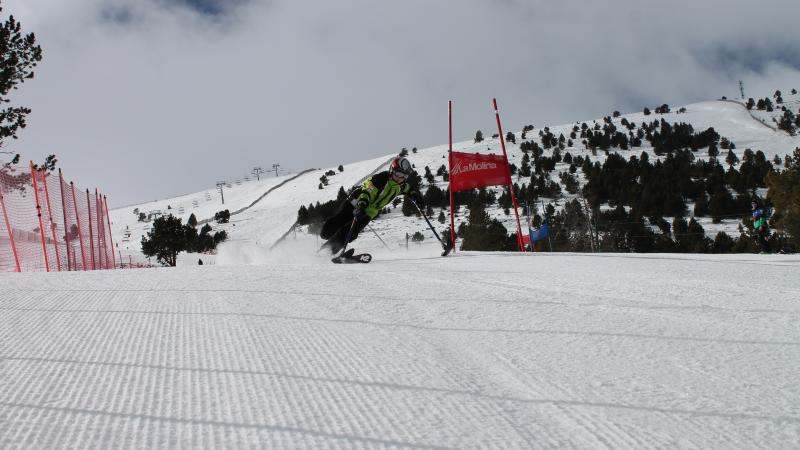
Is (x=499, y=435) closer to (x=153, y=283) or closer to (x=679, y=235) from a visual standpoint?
(x=153, y=283)

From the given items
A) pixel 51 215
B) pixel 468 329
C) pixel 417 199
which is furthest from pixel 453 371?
pixel 51 215

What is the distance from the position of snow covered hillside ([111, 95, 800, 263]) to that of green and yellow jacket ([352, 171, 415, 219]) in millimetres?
38541

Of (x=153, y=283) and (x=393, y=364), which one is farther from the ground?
(x=153, y=283)

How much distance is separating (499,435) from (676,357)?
1.30 m

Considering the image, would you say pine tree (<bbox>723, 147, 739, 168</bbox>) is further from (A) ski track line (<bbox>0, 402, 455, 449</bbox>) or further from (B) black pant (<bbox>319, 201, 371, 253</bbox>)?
(A) ski track line (<bbox>0, 402, 455, 449</bbox>)

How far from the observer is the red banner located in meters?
14.4

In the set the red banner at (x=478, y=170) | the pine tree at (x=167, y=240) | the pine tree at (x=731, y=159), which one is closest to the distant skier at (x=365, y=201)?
the red banner at (x=478, y=170)

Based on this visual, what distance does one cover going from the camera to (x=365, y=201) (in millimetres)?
10539

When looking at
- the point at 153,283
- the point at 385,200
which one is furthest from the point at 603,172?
the point at 153,283

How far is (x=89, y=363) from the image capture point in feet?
9.00

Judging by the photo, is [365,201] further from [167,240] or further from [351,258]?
[167,240]

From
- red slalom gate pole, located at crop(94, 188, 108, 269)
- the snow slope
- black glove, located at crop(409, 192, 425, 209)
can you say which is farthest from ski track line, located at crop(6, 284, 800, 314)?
red slalom gate pole, located at crop(94, 188, 108, 269)

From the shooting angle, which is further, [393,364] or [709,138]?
[709,138]

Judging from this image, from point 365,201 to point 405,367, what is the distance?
796 cm
